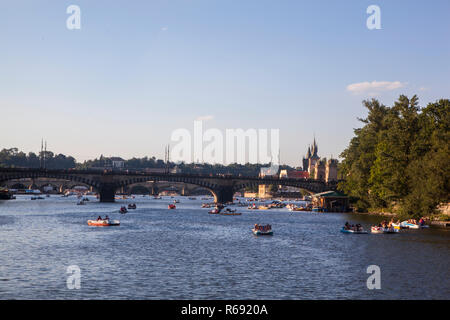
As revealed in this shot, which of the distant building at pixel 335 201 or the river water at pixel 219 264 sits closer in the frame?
the river water at pixel 219 264

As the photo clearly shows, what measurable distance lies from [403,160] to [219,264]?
73.9 meters

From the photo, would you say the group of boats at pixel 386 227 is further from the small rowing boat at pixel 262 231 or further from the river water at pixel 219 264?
the small rowing boat at pixel 262 231

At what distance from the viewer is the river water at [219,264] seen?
40844 mm

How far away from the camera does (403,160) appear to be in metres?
117

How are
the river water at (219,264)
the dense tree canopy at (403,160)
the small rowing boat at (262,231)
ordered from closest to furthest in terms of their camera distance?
the river water at (219,264), the small rowing boat at (262,231), the dense tree canopy at (403,160)

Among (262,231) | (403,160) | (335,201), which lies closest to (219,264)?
(262,231)

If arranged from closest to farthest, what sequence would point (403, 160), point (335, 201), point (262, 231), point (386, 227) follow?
point (262, 231), point (386, 227), point (403, 160), point (335, 201)

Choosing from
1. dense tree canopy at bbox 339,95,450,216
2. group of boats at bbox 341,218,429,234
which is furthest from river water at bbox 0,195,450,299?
dense tree canopy at bbox 339,95,450,216

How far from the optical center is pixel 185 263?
180 ft

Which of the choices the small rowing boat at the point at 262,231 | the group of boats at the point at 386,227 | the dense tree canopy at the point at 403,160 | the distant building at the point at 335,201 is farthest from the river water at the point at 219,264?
the distant building at the point at 335,201

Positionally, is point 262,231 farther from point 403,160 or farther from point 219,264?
point 403,160

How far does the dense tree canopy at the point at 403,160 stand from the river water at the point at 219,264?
14.5 metres
